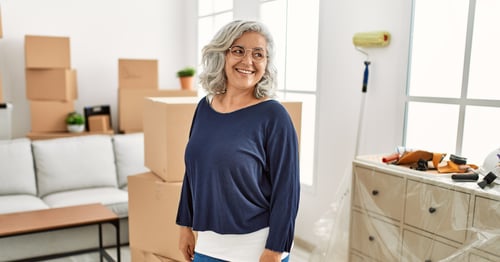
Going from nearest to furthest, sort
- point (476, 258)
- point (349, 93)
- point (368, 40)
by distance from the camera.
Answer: point (476, 258) → point (368, 40) → point (349, 93)

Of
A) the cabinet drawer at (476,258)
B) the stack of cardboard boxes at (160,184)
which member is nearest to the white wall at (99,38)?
the stack of cardboard boxes at (160,184)

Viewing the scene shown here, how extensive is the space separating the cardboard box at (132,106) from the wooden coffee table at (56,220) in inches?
55.8

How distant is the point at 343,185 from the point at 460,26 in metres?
0.99

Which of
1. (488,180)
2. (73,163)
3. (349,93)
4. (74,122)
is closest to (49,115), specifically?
(74,122)

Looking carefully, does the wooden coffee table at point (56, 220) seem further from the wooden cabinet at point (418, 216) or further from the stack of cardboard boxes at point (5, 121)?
the wooden cabinet at point (418, 216)

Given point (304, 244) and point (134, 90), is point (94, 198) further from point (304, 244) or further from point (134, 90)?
point (304, 244)

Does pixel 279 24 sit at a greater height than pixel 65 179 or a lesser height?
greater

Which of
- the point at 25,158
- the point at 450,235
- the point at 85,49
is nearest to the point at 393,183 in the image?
the point at 450,235

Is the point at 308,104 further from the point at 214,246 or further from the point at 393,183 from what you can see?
the point at 214,246

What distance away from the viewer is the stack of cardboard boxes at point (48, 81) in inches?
149

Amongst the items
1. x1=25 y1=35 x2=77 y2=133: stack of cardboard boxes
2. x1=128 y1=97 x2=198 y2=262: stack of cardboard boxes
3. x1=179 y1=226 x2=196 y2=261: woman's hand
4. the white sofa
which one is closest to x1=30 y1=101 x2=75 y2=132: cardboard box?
x1=25 y1=35 x2=77 y2=133: stack of cardboard boxes

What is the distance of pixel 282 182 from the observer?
135 cm

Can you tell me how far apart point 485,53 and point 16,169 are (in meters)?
3.28

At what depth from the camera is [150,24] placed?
4770mm
